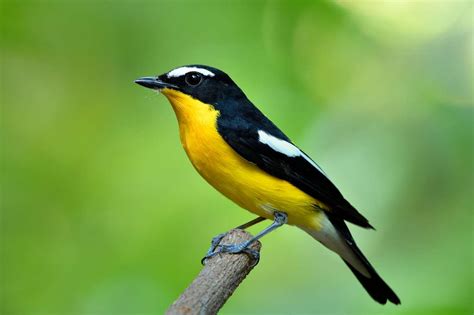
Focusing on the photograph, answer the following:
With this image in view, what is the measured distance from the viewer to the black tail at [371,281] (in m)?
5.53

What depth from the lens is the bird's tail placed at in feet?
17.9

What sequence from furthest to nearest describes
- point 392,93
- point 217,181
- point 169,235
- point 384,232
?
1. point 392,93
2. point 384,232
3. point 169,235
4. point 217,181

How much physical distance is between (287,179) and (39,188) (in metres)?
2.93

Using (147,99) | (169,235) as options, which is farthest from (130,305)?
(147,99)

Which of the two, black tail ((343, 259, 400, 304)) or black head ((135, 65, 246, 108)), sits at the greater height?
black head ((135, 65, 246, 108))

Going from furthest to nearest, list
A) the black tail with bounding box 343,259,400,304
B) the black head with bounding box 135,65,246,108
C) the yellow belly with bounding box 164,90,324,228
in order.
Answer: the black tail with bounding box 343,259,400,304 → the black head with bounding box 135,65,246,108 → the yellow belly with bounding box 164,90,324,228

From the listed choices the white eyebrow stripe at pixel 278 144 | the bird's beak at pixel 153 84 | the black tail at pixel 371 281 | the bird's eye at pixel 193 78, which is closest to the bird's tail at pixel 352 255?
the black tail at pixel 371 281

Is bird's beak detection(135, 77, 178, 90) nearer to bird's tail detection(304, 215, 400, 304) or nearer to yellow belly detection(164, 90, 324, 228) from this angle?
yellow belly detection(164, 90, 324, 228)

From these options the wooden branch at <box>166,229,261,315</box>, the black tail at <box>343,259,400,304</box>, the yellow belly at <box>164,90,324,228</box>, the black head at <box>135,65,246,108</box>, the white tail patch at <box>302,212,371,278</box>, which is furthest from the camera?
the black tail at <box>343,259,400,304</box>

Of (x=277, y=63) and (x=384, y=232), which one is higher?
(x=277, y=63)

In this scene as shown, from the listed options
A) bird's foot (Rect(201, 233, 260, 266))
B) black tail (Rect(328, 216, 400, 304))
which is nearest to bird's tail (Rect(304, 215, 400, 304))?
black tail (Rect(328, 216, 400, 304))

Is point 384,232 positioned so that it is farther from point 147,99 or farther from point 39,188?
point 39,188

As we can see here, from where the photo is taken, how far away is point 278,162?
508cm

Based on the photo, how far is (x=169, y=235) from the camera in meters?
6.61
